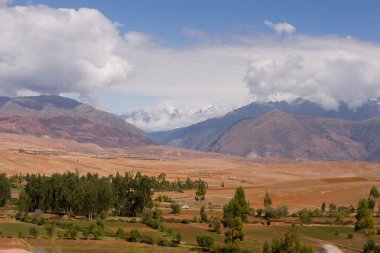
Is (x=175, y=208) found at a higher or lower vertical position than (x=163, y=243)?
higher

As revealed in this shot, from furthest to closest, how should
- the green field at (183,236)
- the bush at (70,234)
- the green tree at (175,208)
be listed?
the green tree at (175,208) → the bush at (70,234) → the green field at (183,236)

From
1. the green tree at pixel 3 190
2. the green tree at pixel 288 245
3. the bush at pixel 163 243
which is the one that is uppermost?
the green tree at pixel 3 190

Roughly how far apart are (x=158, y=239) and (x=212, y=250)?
405 inches

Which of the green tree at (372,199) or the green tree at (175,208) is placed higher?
the green tree at (372,199)

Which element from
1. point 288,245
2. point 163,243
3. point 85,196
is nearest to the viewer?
point 288,245

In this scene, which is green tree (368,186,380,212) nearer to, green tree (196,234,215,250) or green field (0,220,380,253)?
green field (0,220,380,253)

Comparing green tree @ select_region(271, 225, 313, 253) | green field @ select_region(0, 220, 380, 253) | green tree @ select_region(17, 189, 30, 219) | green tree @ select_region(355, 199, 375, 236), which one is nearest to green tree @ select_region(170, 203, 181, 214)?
green field @ select_region(0, 220, 380, 253)

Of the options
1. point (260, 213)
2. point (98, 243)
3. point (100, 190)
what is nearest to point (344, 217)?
point (260, 213)

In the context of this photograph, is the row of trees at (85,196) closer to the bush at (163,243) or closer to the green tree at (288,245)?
the bush at (163,243)

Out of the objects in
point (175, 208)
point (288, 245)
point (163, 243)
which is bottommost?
point (163, 243)

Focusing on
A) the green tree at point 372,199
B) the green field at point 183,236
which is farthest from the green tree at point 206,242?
the green tree at point 372,199

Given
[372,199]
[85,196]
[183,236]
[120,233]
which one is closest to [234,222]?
[183,236]

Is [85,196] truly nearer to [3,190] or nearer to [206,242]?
[3,190]

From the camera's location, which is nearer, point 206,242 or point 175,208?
point 206,242
